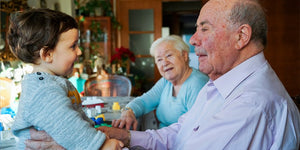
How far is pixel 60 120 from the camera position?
778 millimetres

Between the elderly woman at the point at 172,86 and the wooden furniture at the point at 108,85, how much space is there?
38.8 inches

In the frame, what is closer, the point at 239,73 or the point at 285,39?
the point at 239,73

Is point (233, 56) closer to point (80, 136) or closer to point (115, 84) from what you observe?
point (80, 136)

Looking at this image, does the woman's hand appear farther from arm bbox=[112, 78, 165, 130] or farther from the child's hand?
the child's hand

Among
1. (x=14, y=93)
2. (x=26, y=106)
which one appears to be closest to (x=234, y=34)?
(x=26, y=106)

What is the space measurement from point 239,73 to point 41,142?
2.33 ft

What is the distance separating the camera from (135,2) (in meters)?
4.71

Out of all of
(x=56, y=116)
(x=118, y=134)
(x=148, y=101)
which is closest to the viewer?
(x=56, y=116)

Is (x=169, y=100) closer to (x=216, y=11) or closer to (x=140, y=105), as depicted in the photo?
(x=140, y=105)

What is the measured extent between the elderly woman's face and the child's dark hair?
92 cm

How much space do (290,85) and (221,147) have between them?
100 inches

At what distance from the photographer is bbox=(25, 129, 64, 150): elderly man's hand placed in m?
0.84

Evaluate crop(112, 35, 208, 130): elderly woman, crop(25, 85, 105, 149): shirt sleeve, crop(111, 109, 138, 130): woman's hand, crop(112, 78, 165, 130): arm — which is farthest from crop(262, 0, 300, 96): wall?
crop(25, 85, 105, 149): shirt sleeve

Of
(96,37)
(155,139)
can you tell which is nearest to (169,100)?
(155,139)
